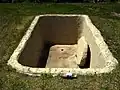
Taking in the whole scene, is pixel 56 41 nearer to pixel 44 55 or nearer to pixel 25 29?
pixel 44 55

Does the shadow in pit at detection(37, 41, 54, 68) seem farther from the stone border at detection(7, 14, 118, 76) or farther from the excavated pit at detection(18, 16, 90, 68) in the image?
the stone border at detection(7, 14, 118, 76)

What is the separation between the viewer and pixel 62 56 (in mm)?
12422

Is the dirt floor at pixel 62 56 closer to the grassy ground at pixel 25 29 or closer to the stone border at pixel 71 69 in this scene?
the grassy ground at pixel 25 29

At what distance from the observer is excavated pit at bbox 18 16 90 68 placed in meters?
11.7

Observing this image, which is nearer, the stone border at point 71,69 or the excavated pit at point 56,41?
the stone border at point 71,69

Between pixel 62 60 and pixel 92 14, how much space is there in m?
3.53

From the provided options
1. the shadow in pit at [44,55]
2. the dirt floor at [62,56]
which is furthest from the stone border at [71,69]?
the dirt floor at [62,56]

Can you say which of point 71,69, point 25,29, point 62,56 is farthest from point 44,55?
point 71,69

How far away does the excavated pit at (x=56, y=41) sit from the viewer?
11732 mm

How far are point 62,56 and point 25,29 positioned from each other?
2004 mm

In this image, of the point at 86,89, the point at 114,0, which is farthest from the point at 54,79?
the point at 114,0

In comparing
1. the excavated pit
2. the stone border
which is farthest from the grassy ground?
the excavated pit

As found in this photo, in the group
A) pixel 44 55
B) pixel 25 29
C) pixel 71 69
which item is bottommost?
pixel 44 55

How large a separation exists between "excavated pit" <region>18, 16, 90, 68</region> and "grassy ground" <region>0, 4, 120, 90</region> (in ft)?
2.60
